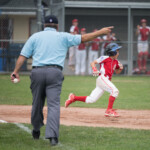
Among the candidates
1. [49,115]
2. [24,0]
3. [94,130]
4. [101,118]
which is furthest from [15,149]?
[24,0]

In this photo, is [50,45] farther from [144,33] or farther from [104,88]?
[144,33]

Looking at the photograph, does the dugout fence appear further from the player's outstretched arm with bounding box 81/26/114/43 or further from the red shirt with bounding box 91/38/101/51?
the player's outstretched arm with bounding box 81/26/114/43

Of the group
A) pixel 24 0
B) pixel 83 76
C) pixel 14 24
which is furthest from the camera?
pixel 14 24

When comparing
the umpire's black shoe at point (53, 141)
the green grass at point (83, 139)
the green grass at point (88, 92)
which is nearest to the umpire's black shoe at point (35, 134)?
the green grass at point (83, 139)

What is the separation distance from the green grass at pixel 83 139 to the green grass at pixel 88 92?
Result: 12.6ft

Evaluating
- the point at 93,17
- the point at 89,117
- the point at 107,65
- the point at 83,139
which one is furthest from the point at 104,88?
the point at 93,17

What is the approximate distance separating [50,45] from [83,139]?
4.87 feet

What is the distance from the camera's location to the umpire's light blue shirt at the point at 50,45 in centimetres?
618

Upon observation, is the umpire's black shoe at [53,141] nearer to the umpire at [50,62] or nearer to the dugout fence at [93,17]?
the umpire at [50,62]

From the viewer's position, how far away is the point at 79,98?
9359 millimetres

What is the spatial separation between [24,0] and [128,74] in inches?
243

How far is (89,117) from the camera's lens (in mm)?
9133

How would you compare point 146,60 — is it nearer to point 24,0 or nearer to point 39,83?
point 24,0

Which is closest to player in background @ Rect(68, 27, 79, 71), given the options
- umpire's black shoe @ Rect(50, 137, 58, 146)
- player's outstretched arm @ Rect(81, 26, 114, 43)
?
player's outstretched arm @ Rect(81, 26, 114, 43)
